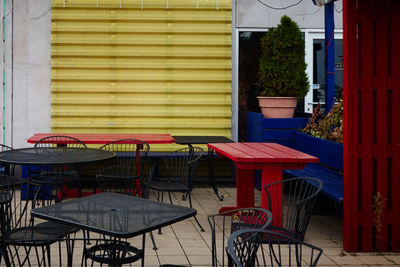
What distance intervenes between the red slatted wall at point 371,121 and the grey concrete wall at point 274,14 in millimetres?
4033

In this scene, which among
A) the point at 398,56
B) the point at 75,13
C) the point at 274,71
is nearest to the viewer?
the point at 398,56

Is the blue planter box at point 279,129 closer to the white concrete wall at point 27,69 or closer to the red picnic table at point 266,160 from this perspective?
the red picnic table at point 266,160

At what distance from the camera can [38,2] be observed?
8.52 metres

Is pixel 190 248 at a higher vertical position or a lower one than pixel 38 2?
lower

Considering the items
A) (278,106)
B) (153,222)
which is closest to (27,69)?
(278,106)

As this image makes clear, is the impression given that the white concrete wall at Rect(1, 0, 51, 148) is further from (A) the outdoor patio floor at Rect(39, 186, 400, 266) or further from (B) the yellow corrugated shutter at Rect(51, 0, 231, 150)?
(A) the outdoor patio floor at Rect(39, 186, 400, 266)

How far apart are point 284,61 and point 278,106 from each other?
0.63m

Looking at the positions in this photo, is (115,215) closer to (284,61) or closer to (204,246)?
(204,246)

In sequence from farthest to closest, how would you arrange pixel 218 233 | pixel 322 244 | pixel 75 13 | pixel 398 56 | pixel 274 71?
pixel 75 13 < pixel 274 71 < pixel 218 233 < pixel 322 244 < pixel 398 56

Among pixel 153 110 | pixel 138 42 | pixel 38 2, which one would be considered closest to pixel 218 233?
pixel 153 110

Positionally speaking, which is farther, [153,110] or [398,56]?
[153,110]

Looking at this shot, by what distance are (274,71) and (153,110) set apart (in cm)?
195

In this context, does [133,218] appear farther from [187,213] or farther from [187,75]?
[187,75]

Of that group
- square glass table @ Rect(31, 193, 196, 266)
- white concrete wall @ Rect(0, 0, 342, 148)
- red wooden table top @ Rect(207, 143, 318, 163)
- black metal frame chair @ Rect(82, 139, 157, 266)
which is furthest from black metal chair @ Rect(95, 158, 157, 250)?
white concrete wall @ Rect(0, 0, 342, 148)
